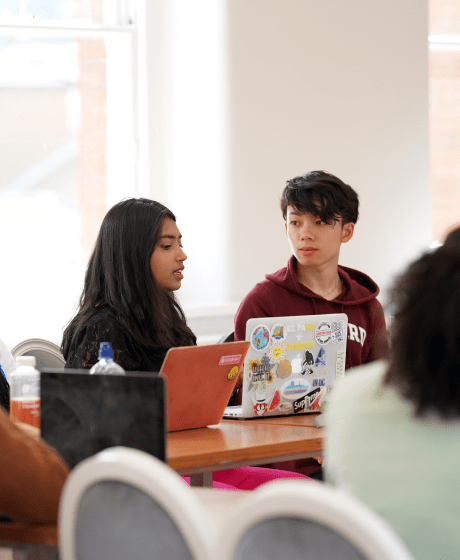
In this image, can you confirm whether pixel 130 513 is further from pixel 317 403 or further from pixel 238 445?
pixel 317 403

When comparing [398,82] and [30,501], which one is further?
[398,82]

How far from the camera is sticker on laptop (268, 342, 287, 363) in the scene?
207 cm

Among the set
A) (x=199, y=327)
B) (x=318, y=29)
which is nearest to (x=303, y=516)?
(x=199, y=327)

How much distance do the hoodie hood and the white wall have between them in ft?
4.37

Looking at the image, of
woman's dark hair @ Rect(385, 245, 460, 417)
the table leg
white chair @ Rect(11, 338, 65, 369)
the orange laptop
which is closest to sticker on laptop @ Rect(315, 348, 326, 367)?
the orange laptop

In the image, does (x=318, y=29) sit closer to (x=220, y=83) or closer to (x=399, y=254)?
(x=220, y=83)

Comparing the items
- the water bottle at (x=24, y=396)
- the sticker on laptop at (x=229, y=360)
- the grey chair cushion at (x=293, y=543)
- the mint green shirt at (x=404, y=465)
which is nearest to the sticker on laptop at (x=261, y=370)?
the sticker on laptop at (x=229, y=360)

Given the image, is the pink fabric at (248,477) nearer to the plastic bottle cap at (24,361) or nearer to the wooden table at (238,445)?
the wooden table at (238,445)

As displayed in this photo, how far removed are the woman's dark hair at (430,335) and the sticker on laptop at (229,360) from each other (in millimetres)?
955

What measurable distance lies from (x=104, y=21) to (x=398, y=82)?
5.57 ft

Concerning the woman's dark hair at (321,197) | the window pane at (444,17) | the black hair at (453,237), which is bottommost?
the black hair at (453,237)

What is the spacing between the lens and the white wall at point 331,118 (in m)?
4.10

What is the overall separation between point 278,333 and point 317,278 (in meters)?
0.71

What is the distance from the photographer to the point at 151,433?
1.31 metres
